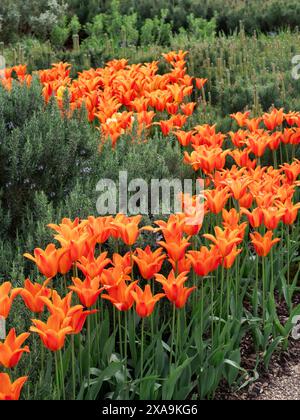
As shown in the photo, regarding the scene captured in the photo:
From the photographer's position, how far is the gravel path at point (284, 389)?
337 cm

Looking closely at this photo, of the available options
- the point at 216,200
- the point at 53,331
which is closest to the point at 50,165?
the point at 216,200

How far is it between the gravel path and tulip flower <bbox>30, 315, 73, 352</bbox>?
118 centimetres

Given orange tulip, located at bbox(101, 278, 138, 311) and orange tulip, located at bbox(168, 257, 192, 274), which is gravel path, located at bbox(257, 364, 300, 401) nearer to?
orange tulip, located at bbox(168, 257, 192, 274)

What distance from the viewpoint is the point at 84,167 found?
4.28 m

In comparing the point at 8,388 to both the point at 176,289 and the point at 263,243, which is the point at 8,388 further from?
the point at 263,243

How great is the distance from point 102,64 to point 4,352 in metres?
5.87

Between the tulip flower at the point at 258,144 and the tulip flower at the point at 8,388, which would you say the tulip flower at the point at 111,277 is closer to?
the tulip flower at the point at 8,388

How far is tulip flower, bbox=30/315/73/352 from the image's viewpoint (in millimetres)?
2492

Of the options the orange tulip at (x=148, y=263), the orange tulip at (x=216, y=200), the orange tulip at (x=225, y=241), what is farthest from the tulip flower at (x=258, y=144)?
the orange tulip at (x=148, y=263)

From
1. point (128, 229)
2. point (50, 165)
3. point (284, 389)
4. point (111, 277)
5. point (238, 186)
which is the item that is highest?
point (50, 165)

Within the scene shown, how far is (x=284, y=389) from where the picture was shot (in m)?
3.43

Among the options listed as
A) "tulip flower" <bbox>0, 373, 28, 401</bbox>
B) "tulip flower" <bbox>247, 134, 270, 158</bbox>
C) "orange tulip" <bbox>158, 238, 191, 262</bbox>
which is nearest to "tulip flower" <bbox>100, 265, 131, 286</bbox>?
"orange tulip" <bbox>158, 238, 191, 262</bbox>

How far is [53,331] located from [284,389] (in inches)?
53.3

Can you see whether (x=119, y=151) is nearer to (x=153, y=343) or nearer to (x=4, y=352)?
(x=153, y=343)
